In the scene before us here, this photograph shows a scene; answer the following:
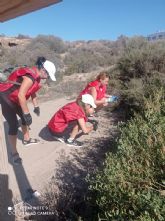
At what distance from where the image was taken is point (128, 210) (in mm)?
2727

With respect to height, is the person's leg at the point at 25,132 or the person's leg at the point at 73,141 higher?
the person's leg at the point at 25,132

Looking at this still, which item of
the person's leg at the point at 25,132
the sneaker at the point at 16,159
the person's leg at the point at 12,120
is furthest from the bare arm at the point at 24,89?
the person's leg at the point at 25,132

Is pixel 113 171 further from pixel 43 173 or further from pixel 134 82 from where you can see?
pixel 134 82

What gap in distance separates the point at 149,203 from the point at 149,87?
459 centimetres

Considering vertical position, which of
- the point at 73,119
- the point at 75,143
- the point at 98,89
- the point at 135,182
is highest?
the point at 98,89

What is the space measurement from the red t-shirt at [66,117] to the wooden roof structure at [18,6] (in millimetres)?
4021

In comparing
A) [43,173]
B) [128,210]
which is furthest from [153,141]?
[43,173]

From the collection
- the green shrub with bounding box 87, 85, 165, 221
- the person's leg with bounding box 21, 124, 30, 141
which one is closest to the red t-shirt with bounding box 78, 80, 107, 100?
the person's leg with bounding box 21, 124, 30, 141

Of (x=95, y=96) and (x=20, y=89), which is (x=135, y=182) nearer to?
(x=20, y=89)

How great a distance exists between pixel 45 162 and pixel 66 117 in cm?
98

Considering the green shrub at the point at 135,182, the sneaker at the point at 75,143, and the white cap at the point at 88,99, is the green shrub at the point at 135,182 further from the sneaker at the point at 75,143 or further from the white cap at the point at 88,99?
the white cap at the point at 88,99

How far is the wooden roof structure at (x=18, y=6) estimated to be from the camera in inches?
64.3

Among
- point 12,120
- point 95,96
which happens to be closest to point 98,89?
point 95,96

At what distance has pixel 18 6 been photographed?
168cm
